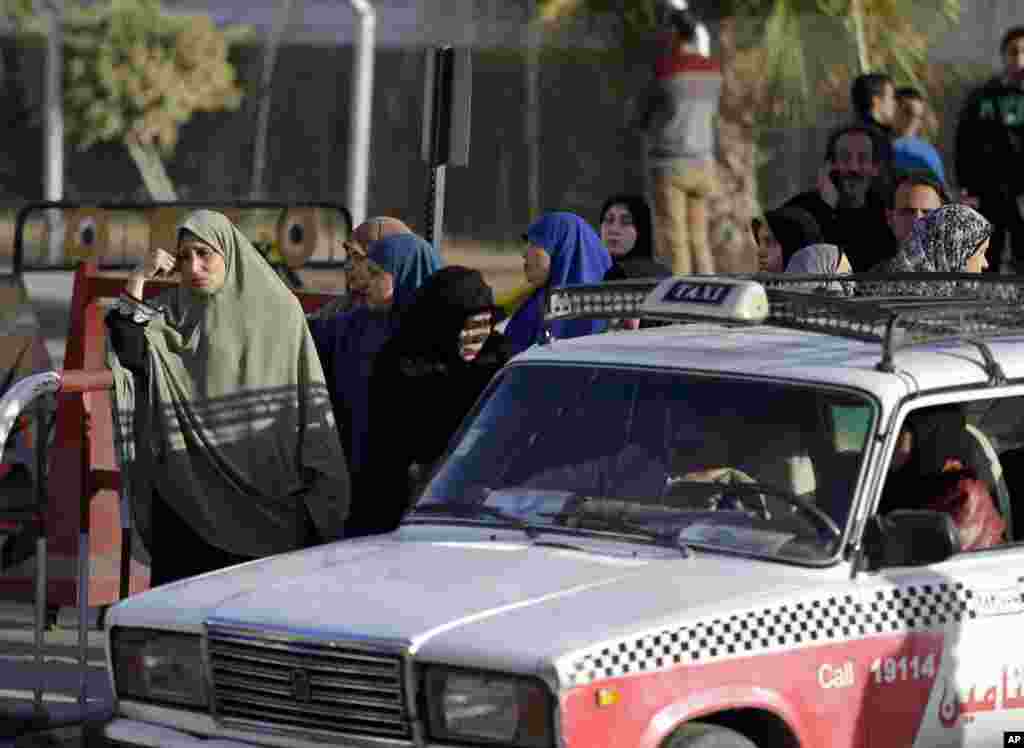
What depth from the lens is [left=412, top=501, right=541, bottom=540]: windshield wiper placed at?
21.5ft

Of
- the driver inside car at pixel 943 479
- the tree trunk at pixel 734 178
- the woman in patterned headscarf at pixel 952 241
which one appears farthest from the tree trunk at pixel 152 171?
the driver inside car at pixel 943 479

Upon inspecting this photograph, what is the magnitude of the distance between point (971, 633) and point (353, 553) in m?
1.66

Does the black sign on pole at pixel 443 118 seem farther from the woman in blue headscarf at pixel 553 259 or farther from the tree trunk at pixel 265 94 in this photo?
the tree trunk at pixel 265 94

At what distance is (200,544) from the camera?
8.09 metres

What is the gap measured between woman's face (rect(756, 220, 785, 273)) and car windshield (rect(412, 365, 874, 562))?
3.15 meters

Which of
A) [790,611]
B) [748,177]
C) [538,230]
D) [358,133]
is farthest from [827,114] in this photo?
[790,611]

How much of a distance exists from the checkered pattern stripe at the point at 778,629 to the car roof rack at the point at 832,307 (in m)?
0.63

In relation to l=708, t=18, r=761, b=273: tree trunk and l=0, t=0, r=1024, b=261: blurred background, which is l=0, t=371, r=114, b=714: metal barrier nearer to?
l=0, t=0, r=1024, b=261: blurred background

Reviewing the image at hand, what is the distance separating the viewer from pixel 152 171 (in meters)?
34.5

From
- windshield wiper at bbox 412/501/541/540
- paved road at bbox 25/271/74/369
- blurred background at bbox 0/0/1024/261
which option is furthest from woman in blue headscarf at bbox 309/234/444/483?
blurred background at bbox 0/0/1024/261

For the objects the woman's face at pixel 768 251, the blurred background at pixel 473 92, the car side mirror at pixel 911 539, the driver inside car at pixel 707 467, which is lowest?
the car side mirror at pixel 911 539

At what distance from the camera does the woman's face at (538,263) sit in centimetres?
942

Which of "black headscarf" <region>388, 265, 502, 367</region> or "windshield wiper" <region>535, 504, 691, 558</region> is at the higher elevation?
"black headscarf" <region>388, 265, 502, 367</region>

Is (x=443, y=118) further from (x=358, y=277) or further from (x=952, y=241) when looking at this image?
(x=952, y=241)
